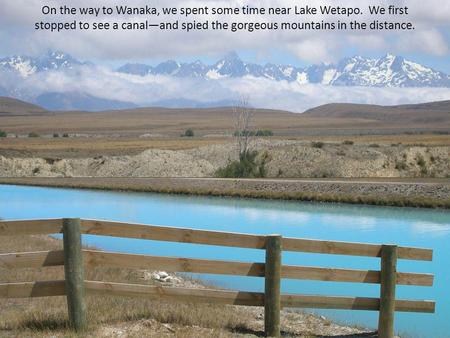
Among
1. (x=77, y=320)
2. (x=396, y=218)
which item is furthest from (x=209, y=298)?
(x=396, y=218)

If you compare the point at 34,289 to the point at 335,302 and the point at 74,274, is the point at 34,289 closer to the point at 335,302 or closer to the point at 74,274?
the point at 74,274

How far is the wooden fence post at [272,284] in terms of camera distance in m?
6.99

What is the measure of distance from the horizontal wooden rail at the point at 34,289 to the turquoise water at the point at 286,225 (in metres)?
5.85

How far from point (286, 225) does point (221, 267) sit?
19.7 meters

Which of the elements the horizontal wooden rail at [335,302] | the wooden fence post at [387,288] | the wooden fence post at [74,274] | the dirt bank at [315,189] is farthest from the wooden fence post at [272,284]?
the dirt bank at [315,189]

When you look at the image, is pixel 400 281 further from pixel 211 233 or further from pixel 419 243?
pixel 419 243

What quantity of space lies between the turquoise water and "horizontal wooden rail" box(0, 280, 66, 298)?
5.85m

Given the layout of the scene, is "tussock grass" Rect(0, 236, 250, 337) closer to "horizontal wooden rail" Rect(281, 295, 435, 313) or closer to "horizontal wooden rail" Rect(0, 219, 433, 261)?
"horizontal wooden rail" Rect(281, 295, 435, 313)

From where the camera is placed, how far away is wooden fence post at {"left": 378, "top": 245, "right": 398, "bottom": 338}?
718 cm

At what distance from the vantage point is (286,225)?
26.7m

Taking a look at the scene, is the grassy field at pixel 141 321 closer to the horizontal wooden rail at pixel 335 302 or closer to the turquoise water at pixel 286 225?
the horizontal wooden rail at pixel 335 302

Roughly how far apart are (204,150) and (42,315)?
2232 inches

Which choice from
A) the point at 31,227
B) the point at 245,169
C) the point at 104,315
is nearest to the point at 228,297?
the point at 104,315

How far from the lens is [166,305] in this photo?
876 centimetres
